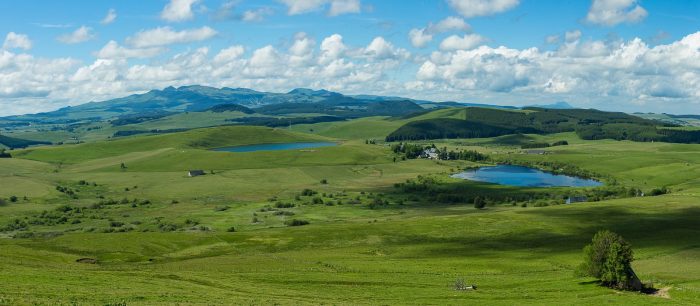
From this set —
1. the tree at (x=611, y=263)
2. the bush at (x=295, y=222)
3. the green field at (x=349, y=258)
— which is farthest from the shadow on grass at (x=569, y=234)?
the bush at (x=295, y=222)

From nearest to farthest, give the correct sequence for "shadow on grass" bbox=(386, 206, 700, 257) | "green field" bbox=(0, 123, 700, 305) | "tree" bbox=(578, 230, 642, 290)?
"green field" bbox=(0, 123, 700, 305) → "tree" bbox=(578, 230, 642, 290) → "shadow on grass" bbox=(386, 206, 700, 257)

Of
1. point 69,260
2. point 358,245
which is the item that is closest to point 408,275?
point 358,245

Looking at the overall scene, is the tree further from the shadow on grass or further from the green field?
the shadow on grass

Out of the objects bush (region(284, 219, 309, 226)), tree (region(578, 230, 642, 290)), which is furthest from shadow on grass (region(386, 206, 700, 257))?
bush (region(284, 219, 309, 226))

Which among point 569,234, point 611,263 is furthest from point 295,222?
point 611,263

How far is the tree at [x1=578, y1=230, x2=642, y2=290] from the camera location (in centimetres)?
8288

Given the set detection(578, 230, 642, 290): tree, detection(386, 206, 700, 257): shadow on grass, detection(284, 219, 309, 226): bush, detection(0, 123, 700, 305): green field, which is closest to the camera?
detection(0, 123, 700, 305): green field

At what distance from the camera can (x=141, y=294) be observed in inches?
2499

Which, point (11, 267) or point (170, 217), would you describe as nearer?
point (11, 267)

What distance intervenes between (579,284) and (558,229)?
213 ft

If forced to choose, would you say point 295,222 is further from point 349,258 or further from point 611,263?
point 611,263

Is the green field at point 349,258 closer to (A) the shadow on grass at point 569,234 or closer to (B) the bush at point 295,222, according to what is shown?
(A) the shadow on grass at point 569,234

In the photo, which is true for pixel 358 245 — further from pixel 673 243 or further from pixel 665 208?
pixel 665 208

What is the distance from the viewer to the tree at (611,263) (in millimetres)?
82875
